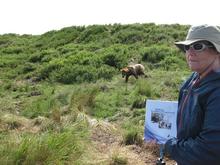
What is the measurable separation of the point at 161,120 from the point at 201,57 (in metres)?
1.51

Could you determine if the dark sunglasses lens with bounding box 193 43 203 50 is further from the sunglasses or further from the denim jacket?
the denim jacket

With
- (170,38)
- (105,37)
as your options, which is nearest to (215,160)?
(170,38)

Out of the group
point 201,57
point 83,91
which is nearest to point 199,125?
point 201,57

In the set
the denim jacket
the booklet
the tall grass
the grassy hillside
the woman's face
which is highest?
the woman's face

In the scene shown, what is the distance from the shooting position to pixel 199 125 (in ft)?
8.69

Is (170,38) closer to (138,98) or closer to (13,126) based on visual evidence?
(138,98)

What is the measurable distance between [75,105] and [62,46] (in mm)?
19235

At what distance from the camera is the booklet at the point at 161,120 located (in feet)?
13.2

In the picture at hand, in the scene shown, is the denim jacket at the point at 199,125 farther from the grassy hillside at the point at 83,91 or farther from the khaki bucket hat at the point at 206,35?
the grassy hillside at the point at 83,91

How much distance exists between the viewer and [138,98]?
39.9ft

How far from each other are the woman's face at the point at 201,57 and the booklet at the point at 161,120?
1.22m

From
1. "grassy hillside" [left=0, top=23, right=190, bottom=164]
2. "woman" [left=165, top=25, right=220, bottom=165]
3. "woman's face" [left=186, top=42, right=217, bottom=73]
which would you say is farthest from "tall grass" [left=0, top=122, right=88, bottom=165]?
"woman's face" [left=186, top=42, right=217, bottom=73]

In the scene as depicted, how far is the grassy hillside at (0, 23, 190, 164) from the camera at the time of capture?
5.90 m

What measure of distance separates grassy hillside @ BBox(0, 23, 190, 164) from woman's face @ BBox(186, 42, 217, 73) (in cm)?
286
